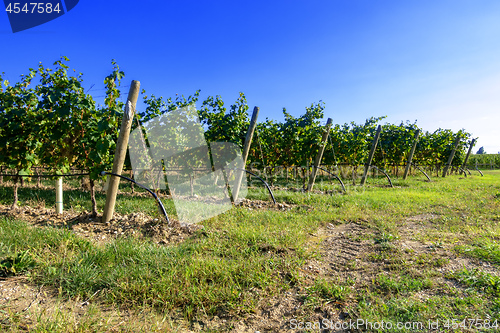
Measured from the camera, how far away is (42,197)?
19.9 feet

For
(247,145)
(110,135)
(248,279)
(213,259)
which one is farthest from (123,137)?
(247,145)

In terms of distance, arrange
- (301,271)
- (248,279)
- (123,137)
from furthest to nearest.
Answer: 1. (123,137)
2. (301,271)
3. (248,279)

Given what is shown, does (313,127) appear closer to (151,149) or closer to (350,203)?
(350,203)

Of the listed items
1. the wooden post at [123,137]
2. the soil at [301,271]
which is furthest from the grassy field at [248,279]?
the wooden post at [123,137]

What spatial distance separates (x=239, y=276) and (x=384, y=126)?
566 inches

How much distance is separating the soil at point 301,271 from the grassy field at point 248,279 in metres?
0.01

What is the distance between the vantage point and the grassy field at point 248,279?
1923 mm

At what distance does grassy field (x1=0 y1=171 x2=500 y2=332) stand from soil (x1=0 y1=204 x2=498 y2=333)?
0.04ft

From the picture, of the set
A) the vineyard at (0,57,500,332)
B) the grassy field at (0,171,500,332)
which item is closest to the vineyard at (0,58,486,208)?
the vineyard at (0,57,500,332)

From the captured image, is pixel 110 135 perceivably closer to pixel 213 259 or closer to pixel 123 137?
pixel 123 137

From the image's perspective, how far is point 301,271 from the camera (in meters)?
2.63

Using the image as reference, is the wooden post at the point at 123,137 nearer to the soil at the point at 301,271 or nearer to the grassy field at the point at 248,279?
the soil at the point at 301,271

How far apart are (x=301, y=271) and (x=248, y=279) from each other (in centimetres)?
60

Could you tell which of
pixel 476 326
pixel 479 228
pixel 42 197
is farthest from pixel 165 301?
pixel 42 197
